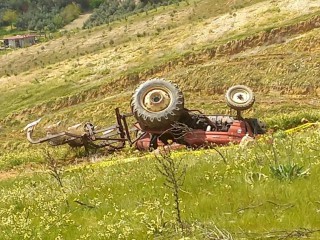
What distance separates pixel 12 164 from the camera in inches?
664

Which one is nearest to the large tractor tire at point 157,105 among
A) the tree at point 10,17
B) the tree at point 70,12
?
the tree at point 70,12

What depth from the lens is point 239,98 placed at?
14805mm

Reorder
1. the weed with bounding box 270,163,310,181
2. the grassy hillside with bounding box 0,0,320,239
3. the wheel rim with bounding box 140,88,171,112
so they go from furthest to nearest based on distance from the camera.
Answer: the wheel rim with bounding box 140,88,171,112 → the weed with bounding box 270,163,310,181 → the grassy hillside with bounding box 0,0,320,239

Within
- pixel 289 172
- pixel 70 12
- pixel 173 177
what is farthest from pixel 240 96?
pixel 70 12

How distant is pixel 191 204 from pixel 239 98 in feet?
30.4

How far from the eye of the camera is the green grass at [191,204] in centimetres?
503

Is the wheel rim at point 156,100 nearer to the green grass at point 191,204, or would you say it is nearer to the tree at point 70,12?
the green grass at point 191,204

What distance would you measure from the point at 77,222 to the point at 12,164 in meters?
11.3

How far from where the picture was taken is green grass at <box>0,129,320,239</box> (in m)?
5.03

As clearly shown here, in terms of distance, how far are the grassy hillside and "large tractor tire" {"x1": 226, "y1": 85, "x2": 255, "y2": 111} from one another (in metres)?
1.81

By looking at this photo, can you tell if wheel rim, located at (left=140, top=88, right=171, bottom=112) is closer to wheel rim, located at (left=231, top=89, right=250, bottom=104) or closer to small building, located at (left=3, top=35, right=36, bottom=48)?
wheel rim, located at (left=231, top=89, right=250, bottom=104)

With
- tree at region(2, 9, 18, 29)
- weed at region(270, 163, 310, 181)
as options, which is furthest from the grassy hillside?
tree at region(2, 9, 18, 29)

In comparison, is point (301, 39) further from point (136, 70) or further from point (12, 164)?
point (12, 164)

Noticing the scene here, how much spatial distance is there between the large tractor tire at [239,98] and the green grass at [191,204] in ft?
19.9
